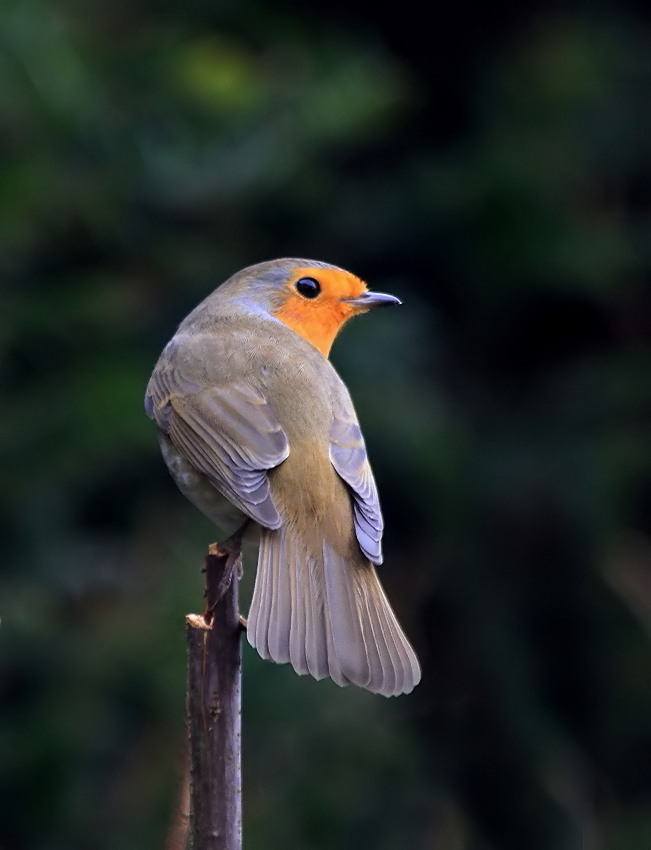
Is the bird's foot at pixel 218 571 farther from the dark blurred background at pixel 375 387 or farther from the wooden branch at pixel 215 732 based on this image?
the dark blurred background at pixel 375 387

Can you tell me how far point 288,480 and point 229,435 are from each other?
0.18 meters

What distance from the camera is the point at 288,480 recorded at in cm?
300

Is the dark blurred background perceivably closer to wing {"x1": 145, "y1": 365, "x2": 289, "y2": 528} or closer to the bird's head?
the bird's head

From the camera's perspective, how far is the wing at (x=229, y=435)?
2.94 m

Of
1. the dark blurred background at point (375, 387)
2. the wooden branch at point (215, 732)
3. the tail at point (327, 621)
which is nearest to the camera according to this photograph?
the wooden branch at point (215, 732)

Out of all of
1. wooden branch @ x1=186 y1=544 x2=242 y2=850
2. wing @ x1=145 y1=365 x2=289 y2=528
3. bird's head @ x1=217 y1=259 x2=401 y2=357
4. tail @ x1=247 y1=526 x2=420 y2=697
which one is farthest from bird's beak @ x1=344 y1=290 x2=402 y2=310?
wooden branch @ x1=186 y1=544 x2=242 y2=850

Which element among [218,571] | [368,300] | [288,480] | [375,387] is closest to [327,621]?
[218,571]

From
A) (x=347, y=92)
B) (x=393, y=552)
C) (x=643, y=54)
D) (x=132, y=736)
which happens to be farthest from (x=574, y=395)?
(x=132, y=736)

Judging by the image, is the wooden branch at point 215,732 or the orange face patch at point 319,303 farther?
the orange face patch at point 319,303

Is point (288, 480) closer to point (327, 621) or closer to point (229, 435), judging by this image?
point (229, 435)

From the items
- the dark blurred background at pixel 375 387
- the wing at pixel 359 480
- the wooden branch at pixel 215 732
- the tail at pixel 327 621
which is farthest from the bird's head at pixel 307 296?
the wooden branch at pixel 215 732

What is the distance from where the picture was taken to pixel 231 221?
18.1 feet

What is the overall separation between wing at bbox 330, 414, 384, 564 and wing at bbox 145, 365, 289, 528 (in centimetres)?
12

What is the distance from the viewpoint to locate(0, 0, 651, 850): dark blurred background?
4422 millimetres
